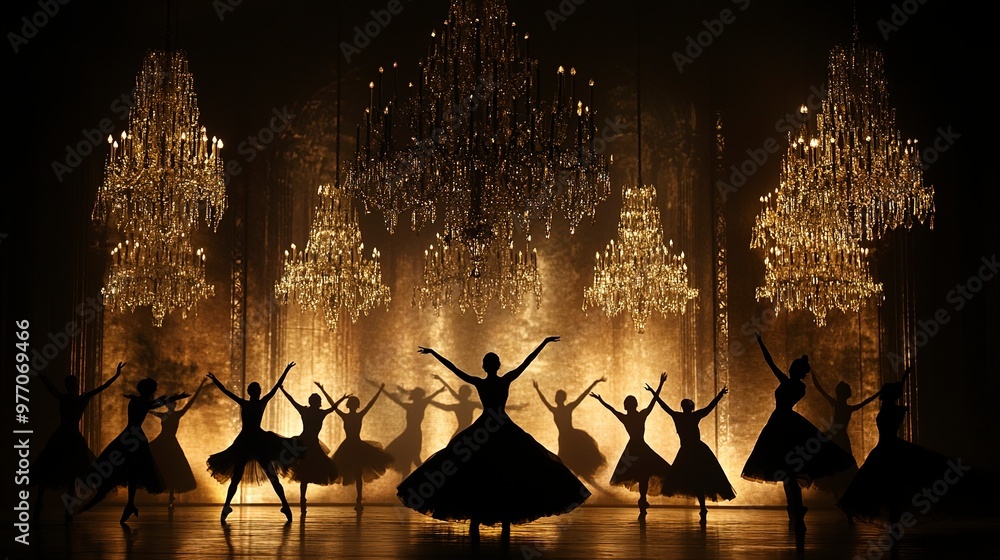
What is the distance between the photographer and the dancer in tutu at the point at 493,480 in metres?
6.77

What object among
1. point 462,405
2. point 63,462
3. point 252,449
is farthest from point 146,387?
point 462,405

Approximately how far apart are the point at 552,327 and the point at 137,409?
15.7 feet

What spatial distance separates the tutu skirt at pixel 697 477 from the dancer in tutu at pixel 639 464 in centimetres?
19

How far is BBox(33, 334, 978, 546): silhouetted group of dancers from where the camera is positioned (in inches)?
272

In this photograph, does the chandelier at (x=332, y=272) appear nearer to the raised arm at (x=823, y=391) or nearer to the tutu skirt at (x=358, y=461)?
the tutu skirt at (x=358, y=461)

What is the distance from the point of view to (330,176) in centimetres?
1191

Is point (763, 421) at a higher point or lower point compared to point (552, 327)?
lower

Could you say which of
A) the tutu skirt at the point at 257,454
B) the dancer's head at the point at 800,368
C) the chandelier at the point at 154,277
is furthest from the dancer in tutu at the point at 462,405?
the dancer's head at the point at 800,368

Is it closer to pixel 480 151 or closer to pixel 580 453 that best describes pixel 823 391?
pixel 580 453

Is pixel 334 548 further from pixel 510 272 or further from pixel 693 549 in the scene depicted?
pixel 510 272

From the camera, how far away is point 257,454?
8758mm

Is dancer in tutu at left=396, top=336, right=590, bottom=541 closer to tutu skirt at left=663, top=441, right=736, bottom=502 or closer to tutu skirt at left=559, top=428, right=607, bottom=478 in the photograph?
tutu skirt at left=663, top=441, right=736, bottom=502

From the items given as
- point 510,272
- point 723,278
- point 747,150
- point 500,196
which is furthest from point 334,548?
point 747,150

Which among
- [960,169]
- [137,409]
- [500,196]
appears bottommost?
[137,409]
